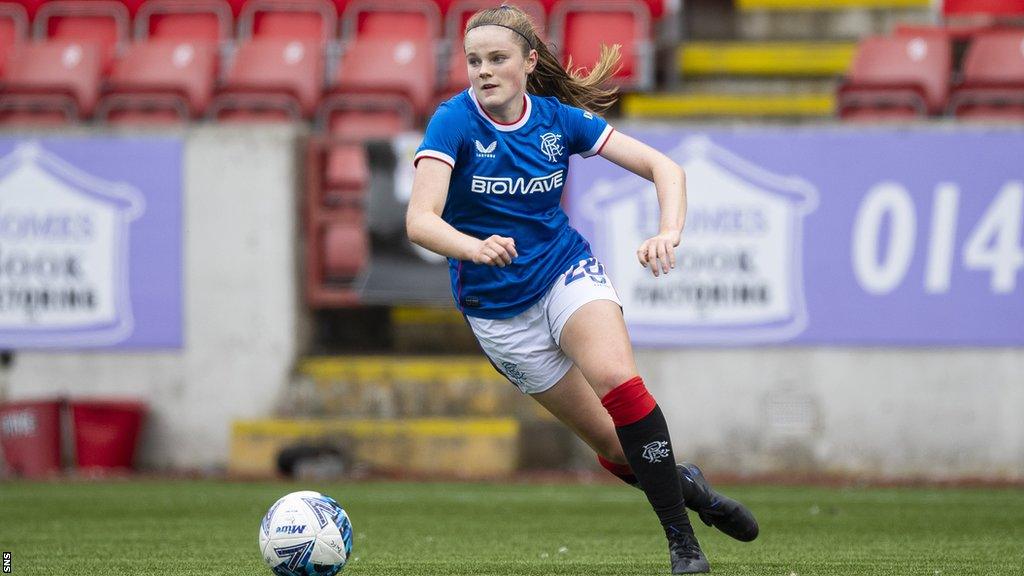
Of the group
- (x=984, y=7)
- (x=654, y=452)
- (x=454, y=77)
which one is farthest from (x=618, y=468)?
(x=984, y=7)

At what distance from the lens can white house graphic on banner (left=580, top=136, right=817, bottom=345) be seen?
11.4 meters

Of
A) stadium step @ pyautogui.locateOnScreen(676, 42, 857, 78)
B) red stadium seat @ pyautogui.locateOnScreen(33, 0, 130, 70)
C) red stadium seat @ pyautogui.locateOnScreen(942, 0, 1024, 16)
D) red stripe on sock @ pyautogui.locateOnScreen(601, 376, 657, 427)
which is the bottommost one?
red stripe on sock @ pyautogui.locateOnScreen(601, 376, 657, 427)

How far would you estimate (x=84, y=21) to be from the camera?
1539cm

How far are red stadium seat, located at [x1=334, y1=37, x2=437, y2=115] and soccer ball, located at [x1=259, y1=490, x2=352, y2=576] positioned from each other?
817cm

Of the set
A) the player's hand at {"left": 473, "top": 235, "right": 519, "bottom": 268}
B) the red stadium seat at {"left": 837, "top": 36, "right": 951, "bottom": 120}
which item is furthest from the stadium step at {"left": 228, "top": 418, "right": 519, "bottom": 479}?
the player's hand at {"left": 473, "top": 235, "right": 519, "bottom": 268}

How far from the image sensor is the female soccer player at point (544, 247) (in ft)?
17.4

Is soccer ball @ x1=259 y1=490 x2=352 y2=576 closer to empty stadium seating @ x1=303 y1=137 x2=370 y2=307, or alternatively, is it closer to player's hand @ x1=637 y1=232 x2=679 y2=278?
player's hand @ x1=637 y1=232 x2=679 y2=278

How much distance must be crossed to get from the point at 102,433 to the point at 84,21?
541 cm

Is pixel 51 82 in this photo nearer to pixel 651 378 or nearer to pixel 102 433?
pixel 102 433

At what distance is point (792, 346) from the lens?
11.4 meters

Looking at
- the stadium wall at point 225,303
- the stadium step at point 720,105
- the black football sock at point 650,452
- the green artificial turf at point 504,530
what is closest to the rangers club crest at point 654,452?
the black football sock at point 650,452

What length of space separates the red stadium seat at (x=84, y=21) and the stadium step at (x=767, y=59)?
5.49m

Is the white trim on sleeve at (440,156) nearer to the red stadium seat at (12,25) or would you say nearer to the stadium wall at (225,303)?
the stadium wall at (225,303)

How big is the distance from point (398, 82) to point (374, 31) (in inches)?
63.9
